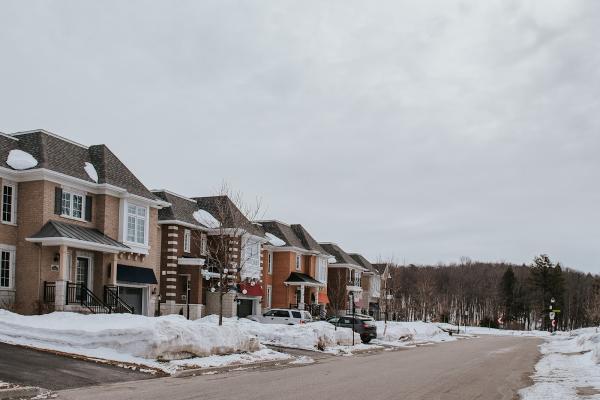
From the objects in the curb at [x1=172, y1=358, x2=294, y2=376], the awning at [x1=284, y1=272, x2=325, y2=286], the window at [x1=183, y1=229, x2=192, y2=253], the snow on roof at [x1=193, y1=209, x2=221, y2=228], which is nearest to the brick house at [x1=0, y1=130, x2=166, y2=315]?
the window at [x1=183, y1=229, x2=192, y2=253]

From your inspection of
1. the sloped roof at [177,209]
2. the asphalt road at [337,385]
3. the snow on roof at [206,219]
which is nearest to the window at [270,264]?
the snow on roof at [206,219]

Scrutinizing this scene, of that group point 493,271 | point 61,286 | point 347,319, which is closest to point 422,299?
point 493,271

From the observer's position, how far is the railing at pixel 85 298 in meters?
29.2

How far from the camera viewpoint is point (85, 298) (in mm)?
30125

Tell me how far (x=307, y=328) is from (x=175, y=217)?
14387mm

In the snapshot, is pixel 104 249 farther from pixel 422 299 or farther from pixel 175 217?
pixel 422 299

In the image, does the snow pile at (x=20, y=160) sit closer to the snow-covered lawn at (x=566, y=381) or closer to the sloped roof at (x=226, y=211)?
the sloped roof at (x=226, y=211)

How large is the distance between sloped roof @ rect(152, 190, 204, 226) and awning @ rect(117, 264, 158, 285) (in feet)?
21.2

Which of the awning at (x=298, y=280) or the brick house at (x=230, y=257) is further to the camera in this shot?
the awning at (x=298, y=280)

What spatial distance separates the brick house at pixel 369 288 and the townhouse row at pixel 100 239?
36.0 meters

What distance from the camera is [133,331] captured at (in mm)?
20406

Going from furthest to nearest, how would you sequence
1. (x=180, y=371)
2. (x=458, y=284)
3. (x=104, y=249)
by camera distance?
1. (x=458, y=284)
2. (x=104, y=249)
3. (x=180, y=371)

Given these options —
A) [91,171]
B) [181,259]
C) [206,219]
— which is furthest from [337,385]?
[206,219]

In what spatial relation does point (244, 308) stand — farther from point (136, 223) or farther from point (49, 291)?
point (49, 291)
